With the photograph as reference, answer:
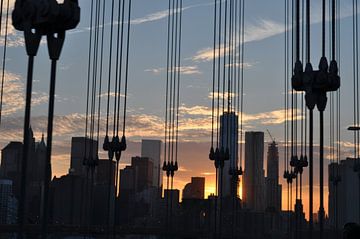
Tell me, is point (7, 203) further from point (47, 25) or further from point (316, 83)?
point (47, 25)

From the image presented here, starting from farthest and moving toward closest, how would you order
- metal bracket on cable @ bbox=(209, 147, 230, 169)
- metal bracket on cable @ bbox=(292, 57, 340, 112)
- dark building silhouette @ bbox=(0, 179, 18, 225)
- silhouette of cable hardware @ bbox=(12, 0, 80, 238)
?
dark building silhouette @ bbox=(0, 179, 18, 225)
metal bracket on cable @ bbox=(209, 147, 230, 169)
metal bracket on cable @ bbox=(292, 57, 340, 112)
silhouette of cable hardware @ bbox=(12, 0, 80, 238)

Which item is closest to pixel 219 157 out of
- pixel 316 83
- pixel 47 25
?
pixel 316 83

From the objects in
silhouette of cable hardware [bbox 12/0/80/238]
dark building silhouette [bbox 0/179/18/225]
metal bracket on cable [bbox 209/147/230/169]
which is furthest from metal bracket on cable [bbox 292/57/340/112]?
dark building silhouette [bbox 0/179/18/225]

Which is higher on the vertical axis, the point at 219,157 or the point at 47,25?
the point at 47,25

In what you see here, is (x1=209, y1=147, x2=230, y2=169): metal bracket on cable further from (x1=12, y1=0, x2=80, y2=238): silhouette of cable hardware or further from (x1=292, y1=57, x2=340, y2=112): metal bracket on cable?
(x1=12, y1=0, x2=80, y2=238): silhouette of cable hardware

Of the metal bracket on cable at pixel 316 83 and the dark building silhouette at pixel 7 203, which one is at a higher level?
the metal bracket on cable at pixel 316 83

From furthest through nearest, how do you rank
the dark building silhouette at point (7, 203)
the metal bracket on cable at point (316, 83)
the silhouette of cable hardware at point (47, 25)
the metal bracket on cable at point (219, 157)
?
the dark building silhouette at point (7, 203), the metal bracket on cable at point (219, 157), the metal bracket on cable at point (316, 83), the silhouette of cable hardware at point (47, 25)

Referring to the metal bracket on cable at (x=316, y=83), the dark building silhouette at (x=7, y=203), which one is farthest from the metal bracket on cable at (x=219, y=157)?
the dark building silhouette at (x=7, y=203)

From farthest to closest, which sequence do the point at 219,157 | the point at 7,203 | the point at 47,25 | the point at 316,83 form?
1. the point at 7,203
2. the point at 219,157
3. the point at 316,83
4. the point at 47,25

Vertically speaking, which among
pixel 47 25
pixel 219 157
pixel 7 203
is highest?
pixel 47 25

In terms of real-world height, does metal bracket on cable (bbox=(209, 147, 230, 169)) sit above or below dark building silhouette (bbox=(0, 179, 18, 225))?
above

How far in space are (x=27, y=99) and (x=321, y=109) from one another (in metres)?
4.34

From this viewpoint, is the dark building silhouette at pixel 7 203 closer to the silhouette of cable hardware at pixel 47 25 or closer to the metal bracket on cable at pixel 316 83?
the metal bracket on cable at pixel 316 83

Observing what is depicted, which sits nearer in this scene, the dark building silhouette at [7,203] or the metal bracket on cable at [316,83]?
the metal bracket on cable at [316,83]
